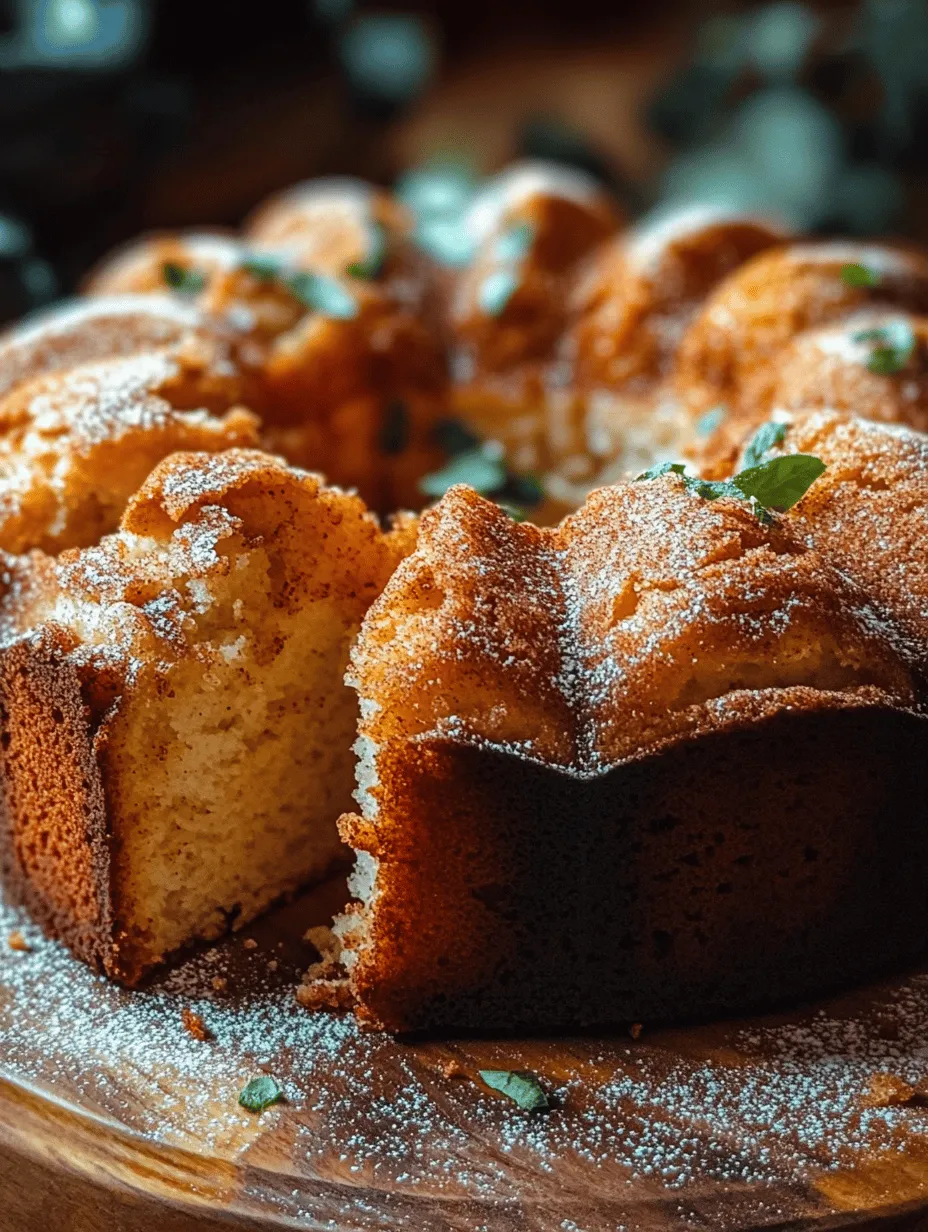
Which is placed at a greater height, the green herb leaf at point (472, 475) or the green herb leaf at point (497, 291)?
the green herb leaf at point (497, 291)

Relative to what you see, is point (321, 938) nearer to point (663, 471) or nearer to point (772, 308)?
point (663, 471)

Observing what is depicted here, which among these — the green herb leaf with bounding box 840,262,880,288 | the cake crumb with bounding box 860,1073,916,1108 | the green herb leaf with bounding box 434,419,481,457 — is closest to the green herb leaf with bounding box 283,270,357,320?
the green herb leaf with bounding box 434,419,481,457

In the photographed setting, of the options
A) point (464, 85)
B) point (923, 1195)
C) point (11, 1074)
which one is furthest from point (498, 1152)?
point (464, 85)

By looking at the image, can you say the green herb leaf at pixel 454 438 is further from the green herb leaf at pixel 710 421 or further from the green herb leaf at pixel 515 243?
the green herb leaf at pixel 515 243

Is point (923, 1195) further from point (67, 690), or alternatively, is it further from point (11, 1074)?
point (67, 690)

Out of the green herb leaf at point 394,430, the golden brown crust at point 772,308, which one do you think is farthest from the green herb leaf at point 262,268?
the golden brown crust at point 772,308

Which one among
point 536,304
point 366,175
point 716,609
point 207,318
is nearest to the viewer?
point 716,609

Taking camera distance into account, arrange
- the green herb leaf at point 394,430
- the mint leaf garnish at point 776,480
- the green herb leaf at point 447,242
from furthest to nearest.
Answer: the green herb leaf at point 447,242, the green herb leaf at point 394,430, the mint leaf garnish at point 776,480

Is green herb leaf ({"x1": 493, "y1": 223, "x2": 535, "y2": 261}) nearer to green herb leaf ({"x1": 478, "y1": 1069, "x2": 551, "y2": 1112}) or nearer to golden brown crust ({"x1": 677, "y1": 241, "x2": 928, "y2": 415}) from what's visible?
golden brown crust ({"x1": 677, "y1": 241, "x2": 928, "y2": 415})
